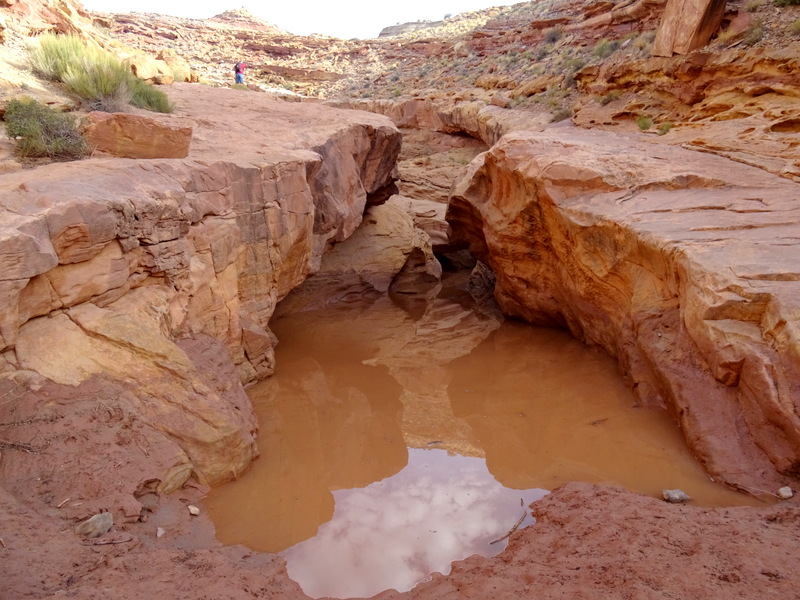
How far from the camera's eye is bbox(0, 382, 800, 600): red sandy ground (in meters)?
2.99

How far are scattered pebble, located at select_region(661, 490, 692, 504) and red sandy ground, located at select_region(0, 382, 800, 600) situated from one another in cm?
27

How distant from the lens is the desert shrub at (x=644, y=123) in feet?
33.5

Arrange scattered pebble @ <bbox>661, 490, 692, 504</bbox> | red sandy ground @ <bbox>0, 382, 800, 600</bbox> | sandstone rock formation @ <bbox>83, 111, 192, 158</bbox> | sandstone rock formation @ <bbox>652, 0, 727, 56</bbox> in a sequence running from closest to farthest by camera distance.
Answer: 1. red sandy ground @ <bbox>0, 382, 800, 600</bbox>
2. scattered pebble @ <bbox>661, 490, 692, 504</bbox>
3. sandstone rock formation @ <bbox>83, 111, 192, 158</bbox>
4. sandstone rock formation @ <bbox>652, 0, 727, 56</bbox>

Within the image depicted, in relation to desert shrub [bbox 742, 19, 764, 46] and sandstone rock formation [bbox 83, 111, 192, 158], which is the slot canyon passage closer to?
sandstone rock formation [bbox 83, 111, 192, 158]

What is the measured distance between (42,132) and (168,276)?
2077mm

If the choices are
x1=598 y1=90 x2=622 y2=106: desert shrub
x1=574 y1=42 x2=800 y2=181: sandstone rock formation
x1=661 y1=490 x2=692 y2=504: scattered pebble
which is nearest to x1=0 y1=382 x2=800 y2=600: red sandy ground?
x1=661 y1=490 x2=692 y2=504: scattered pebble

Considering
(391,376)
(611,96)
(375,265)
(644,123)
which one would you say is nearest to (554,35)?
(611,96)

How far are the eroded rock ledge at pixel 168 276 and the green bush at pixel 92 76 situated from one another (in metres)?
0.90

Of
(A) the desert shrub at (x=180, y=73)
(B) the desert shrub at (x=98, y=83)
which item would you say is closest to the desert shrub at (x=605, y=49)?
(A) the desert shrub at (x=180, y=73)

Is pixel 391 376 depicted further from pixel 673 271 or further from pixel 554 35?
pixel 554 35

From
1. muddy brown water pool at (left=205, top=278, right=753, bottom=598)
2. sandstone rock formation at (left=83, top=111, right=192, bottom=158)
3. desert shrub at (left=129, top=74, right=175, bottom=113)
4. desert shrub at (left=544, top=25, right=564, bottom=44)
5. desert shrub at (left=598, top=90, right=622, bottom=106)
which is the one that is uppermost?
desert shrub at (left=544, top=25, right=564, bottom=44)

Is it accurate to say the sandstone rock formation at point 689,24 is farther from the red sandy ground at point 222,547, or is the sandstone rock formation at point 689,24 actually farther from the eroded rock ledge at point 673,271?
the red sandy ground at point 222,547

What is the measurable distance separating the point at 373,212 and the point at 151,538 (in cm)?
942

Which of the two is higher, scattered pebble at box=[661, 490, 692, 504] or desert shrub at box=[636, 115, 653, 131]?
desert shrub at box=[636, 115, 653, 131]
